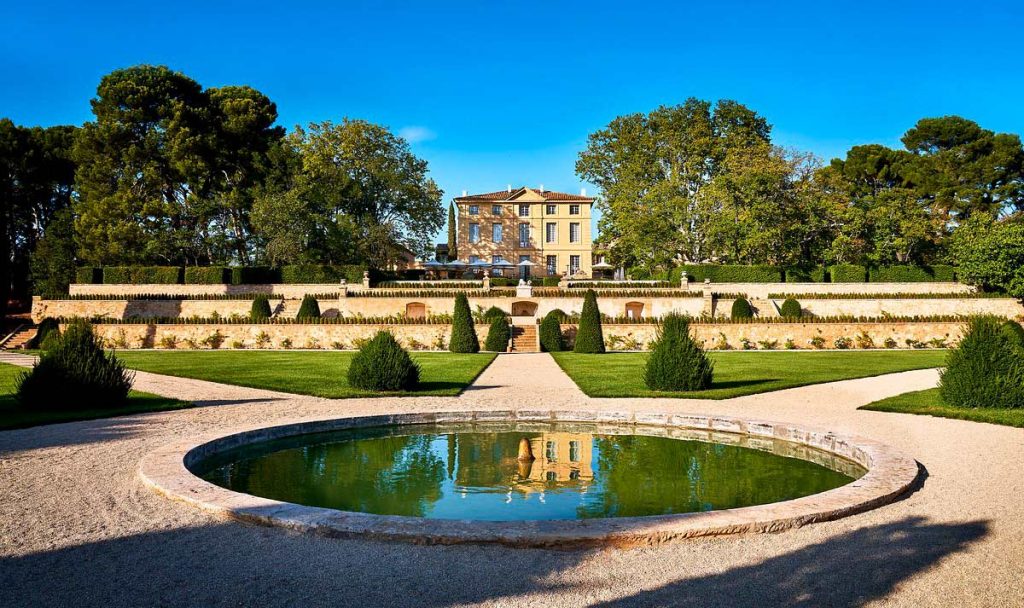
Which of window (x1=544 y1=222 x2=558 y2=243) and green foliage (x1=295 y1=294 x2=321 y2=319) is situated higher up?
window (x1=544 y1=222 x2=558 y2=243)

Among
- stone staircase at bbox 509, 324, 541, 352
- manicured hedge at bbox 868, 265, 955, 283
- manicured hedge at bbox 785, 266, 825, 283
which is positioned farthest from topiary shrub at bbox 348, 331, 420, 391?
manicured hedge at bbox 868, 265, 955, 283

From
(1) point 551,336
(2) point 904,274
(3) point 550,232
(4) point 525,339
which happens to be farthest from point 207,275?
(2) point 904,274

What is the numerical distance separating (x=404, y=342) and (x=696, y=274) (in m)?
18.8

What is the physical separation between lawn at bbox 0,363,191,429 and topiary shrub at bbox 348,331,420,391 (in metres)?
2.96

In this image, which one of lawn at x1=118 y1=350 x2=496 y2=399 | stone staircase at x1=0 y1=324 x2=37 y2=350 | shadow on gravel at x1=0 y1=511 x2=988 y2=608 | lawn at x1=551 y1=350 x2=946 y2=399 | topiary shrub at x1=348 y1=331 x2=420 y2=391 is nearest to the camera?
shadow on gravel at x1=0 y1=511 x2=988 y2=608

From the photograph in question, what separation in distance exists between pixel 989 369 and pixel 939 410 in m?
1.18

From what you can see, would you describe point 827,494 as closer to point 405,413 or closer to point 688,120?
point 405,413

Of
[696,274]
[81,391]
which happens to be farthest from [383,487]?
[696,274]

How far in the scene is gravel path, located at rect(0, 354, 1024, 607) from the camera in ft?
12.7

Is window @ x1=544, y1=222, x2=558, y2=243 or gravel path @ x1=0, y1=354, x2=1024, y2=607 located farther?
window @ x1=544, y1=222, x2=558, y2=243

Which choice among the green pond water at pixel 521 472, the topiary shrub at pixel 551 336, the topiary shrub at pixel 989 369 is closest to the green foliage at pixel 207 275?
A: the topiary shrub at pixel 551 336

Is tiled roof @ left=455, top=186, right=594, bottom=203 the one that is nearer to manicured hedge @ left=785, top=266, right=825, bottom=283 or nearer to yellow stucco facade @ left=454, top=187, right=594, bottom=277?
yellow stucco facade @ left=454, top=187, right=594, bottom=277

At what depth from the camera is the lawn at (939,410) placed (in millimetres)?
9867

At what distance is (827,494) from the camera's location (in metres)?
5.71
